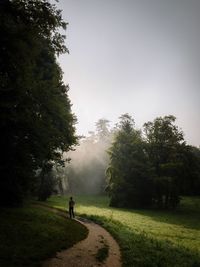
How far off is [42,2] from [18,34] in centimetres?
216

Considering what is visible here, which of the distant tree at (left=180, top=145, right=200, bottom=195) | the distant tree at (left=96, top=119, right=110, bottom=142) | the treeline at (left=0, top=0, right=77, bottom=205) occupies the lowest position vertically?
the treeline at (left=0, top=0, right=77, bottom=205)

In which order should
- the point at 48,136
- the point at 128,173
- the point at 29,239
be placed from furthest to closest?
1. the point at 128,173
2. the point at 48,136
3. the point at 29,239

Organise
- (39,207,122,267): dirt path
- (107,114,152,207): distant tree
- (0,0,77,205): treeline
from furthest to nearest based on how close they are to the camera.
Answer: (107,114,152,207): distant tree → (0,0,77,205): treeline → (39,207,122,267): dirt path

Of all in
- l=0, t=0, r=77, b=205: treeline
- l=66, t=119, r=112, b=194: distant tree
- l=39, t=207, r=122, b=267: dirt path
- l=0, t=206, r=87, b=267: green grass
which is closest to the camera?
l=0, t=206, r=87, b=267: green grass

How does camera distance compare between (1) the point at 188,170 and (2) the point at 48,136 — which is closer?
(2) the point at 48,136

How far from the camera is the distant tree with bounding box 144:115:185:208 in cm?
5491

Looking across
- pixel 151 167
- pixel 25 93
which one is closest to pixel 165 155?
pixel 151 167

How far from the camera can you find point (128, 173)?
5547 centimetres

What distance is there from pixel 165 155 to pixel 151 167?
190 inches

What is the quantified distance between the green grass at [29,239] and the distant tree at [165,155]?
3533 cm

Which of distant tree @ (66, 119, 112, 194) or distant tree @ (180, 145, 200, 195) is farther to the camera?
distant tree @ (66, 119, 112, 194)

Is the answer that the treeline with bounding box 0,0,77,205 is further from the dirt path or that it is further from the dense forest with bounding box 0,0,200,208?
the dirt path

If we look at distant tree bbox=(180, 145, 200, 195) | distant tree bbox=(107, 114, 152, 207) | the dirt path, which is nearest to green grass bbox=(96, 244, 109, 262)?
the dirt path

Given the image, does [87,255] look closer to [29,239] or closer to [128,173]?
[29,239]
